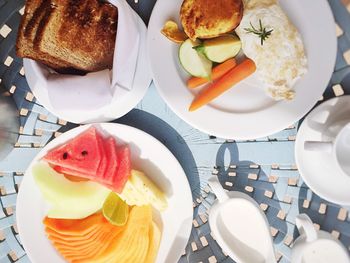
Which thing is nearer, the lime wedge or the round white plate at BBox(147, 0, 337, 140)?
the round white plate at BBox(147, 0, 337, 140)

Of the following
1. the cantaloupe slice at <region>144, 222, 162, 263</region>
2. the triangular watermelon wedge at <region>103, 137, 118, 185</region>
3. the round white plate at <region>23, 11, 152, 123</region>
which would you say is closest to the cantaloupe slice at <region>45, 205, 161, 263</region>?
the cantaloupe slice at <region>144, 222, 162, 263</region>

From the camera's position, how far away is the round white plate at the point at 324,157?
1.04 metres

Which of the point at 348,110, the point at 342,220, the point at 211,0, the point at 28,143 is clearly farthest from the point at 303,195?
the point at 28,143

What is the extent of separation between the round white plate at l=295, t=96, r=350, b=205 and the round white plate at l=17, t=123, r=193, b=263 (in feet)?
0.90

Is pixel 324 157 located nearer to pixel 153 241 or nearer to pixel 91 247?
pixel 153 241

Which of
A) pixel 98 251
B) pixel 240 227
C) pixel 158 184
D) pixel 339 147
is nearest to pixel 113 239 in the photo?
pixel 98 251

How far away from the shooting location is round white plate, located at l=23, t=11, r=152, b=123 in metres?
1.07

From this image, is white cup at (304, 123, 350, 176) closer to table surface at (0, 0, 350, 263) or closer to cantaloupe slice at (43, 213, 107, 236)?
table surface at (0, 0, 350, 263)

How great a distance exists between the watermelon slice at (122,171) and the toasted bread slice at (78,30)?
0.76 ft

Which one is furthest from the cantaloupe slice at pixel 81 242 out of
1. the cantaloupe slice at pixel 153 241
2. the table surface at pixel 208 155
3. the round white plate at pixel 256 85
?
the round white plate at pixel 256 85

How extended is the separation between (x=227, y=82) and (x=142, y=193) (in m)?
0.32

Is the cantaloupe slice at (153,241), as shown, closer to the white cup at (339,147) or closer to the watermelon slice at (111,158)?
the watermelon slice at (111,158)

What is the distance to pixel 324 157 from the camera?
1.06 m

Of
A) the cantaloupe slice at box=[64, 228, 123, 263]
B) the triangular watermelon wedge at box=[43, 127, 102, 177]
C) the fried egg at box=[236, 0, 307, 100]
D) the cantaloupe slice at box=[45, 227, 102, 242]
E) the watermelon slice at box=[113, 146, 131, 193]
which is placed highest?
the fried egg at box=[236, 0, 307, 100]
